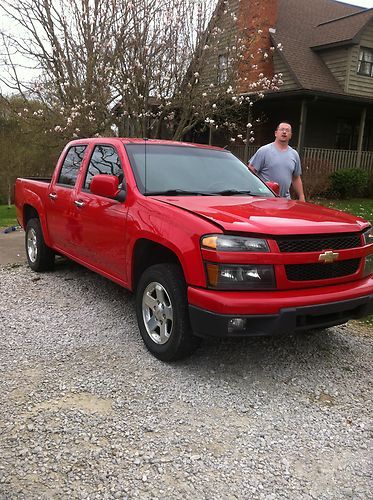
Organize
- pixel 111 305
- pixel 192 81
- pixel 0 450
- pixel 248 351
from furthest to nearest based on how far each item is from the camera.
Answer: pixel 192 81 < pixel 111 305 < pixel 248 351 < pixel 0 450

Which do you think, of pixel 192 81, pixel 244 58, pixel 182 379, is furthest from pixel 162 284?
pixel 244 58

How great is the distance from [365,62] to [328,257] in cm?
1885

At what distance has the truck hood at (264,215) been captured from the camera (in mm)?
3248

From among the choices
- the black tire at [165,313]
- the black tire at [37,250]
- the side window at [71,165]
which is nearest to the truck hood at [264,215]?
the black tire at [165,313]

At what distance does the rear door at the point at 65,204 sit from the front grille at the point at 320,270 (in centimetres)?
256

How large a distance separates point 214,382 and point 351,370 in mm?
1139

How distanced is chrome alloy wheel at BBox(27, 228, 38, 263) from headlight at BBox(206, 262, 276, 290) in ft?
12.7

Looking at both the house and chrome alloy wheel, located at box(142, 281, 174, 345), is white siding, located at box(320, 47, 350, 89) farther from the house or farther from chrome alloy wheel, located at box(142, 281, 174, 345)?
chrome alloy wheel, located at box(142, 281, 174, 345)

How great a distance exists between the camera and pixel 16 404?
10.1 ft

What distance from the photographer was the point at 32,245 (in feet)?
21.6

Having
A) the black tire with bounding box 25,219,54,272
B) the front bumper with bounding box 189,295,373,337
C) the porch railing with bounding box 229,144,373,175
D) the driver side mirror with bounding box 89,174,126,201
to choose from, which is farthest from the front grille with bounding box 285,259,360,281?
the porch railing with bounding box 229,144,373,175

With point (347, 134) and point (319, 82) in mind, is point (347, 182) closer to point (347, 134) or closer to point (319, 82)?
point (319, 82)

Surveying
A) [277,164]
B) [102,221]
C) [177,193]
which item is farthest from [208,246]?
[277,164]

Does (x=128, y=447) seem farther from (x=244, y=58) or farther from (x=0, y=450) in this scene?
(x=244, y=58)
